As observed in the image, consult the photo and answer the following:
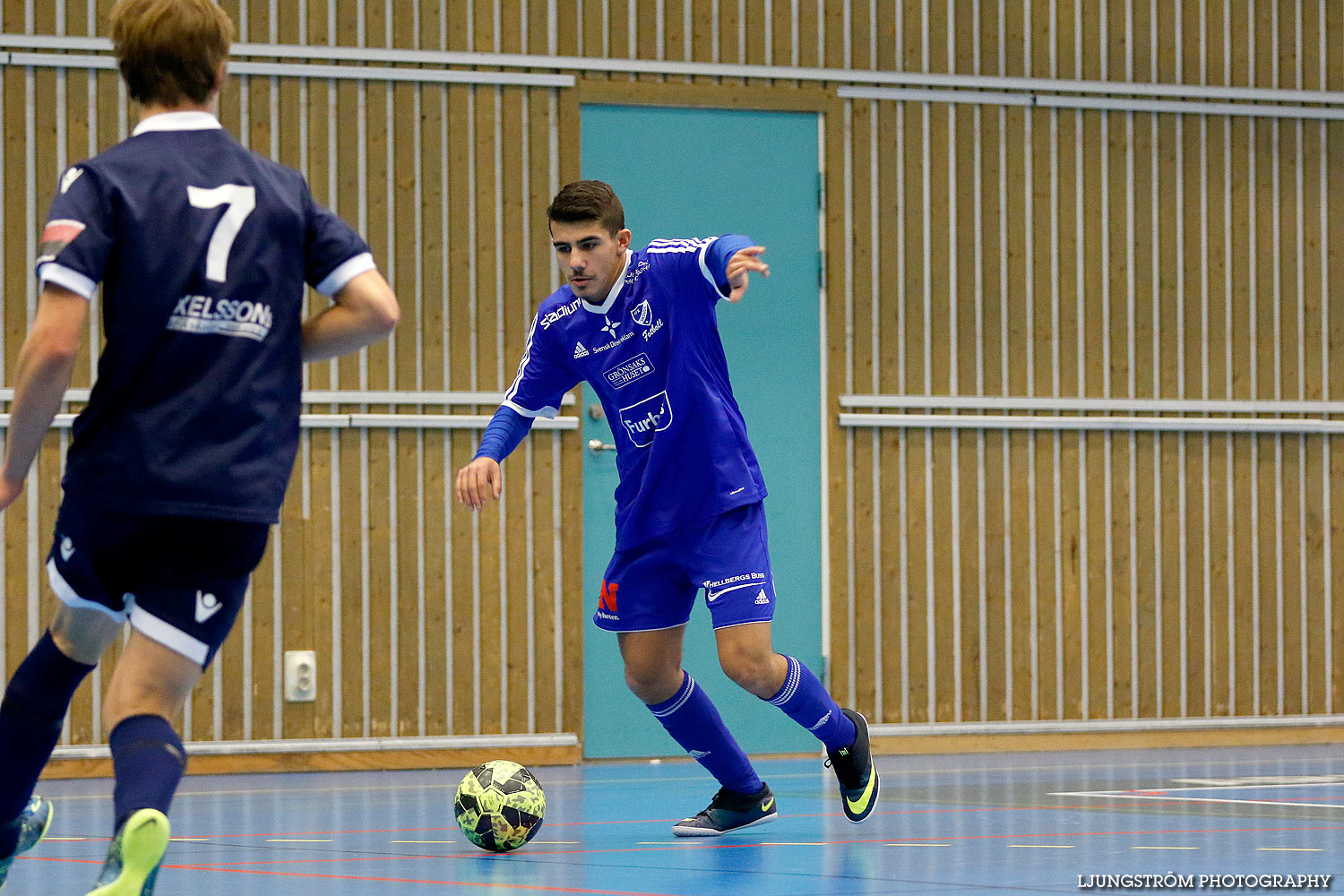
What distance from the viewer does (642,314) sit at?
5027mm

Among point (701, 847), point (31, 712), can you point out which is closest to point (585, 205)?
point (701, 847)

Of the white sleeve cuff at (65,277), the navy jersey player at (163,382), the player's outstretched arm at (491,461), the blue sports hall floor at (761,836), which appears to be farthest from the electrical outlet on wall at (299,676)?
the white sleeve cuff at (65,277)

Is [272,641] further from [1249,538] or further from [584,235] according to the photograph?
[1249,538]

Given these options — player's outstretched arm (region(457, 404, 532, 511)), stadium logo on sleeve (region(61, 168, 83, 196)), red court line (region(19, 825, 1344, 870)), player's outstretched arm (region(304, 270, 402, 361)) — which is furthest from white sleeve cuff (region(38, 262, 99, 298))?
red court line (region(19, 825, 1344, 870))

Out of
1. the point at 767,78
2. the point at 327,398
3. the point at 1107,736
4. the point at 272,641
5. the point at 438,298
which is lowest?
the point at 1107,736

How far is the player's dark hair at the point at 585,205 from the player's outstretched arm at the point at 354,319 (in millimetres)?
1943

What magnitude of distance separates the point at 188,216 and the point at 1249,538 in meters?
8.31

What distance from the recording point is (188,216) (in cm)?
269

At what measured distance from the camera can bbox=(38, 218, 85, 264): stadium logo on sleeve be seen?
2572 millimetres

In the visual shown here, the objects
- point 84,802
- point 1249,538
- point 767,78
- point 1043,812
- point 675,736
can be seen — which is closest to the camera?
point 675,736

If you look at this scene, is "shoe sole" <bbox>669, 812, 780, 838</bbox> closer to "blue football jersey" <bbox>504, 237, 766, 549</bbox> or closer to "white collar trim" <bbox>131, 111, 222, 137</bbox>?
"blue football jersey" <bbox>504, 237, 766, 549</bbox>

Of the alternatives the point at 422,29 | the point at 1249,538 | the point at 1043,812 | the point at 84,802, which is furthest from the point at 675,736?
the point at 1249,538

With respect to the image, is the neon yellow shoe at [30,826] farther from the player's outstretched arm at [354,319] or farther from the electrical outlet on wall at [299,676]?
the electrical outlet on wall at [299,676]

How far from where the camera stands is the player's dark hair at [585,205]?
485cm
